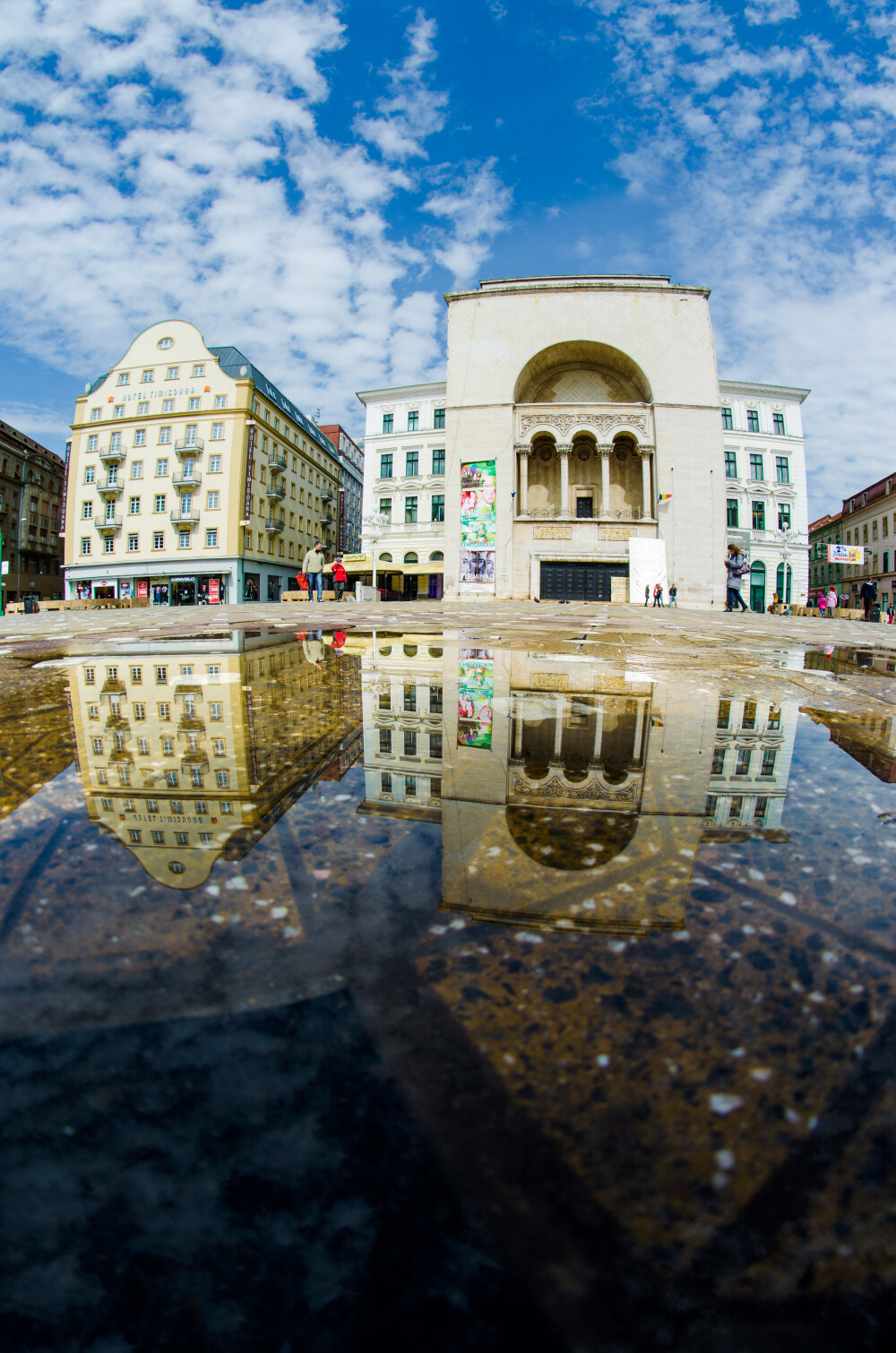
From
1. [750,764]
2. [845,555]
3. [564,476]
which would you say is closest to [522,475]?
[564,476]

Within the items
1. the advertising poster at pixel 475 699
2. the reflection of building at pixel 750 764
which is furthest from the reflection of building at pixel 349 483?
the reflection of building at pixel 750 764

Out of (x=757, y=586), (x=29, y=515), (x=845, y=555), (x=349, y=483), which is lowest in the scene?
(x=757, y=586)

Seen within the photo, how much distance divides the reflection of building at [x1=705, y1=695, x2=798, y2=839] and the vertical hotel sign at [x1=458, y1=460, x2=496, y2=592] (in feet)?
77.1

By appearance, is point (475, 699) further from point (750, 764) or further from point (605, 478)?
point (605, 478)

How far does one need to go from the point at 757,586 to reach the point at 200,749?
139ft

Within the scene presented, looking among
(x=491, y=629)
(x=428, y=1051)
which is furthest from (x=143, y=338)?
(x=428, y=1051)

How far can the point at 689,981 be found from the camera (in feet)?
2.20

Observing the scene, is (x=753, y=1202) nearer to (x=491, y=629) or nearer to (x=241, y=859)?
(x=241, y=859)

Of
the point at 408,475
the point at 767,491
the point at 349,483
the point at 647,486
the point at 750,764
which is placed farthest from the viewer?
the point at 349,483

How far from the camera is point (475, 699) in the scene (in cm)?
249

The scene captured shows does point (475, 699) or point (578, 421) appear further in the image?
point (578, 421)

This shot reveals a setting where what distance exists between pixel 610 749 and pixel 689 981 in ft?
3.43

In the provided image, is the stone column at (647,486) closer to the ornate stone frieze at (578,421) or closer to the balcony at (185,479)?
the ornate stone frieze at (578,421)

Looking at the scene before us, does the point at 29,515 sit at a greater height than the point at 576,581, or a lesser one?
greater
